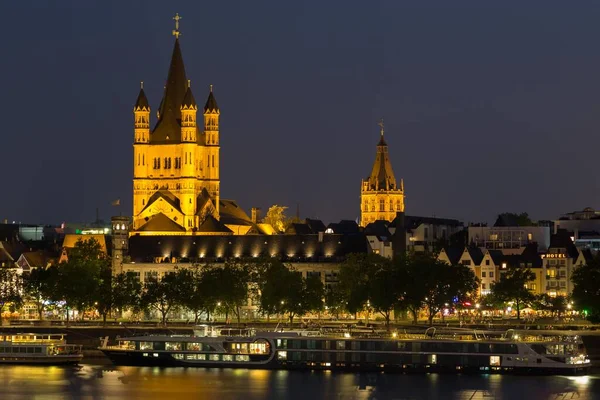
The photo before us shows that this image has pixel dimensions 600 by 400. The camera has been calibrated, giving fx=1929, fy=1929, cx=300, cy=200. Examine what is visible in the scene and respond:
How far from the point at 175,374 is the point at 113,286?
164ft

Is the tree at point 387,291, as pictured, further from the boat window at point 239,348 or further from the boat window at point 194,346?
the boat window at point 194,346

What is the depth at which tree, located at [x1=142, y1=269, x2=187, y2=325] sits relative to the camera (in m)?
167

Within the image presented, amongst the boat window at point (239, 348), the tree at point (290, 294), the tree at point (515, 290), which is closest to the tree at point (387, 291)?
the tree at point (290, 294)

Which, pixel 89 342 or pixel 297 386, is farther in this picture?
pixel 89 342

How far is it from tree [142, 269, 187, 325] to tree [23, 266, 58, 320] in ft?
27.8

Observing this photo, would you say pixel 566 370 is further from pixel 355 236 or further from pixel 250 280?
pixel 355 236

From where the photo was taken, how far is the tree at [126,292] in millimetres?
168875

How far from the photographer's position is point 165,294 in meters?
169

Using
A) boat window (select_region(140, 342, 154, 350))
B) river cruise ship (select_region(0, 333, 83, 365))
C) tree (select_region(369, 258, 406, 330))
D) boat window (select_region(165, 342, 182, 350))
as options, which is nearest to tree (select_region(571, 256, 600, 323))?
tree (select_region(369, 258, 406, 330))

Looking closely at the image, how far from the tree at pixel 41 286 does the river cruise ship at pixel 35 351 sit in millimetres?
34583

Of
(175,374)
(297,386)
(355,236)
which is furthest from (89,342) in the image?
(355,236)

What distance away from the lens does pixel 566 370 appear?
125875 mm

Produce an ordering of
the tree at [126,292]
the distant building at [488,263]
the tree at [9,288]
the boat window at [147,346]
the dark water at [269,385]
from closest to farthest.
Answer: the dark water at [269,385]
the boat window at [147,346]
the tree at [126,292]
the tree at [9,288]
the distant building at [488,263]

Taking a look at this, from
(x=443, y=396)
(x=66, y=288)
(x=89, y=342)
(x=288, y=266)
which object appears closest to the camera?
(x=443, y=396)
